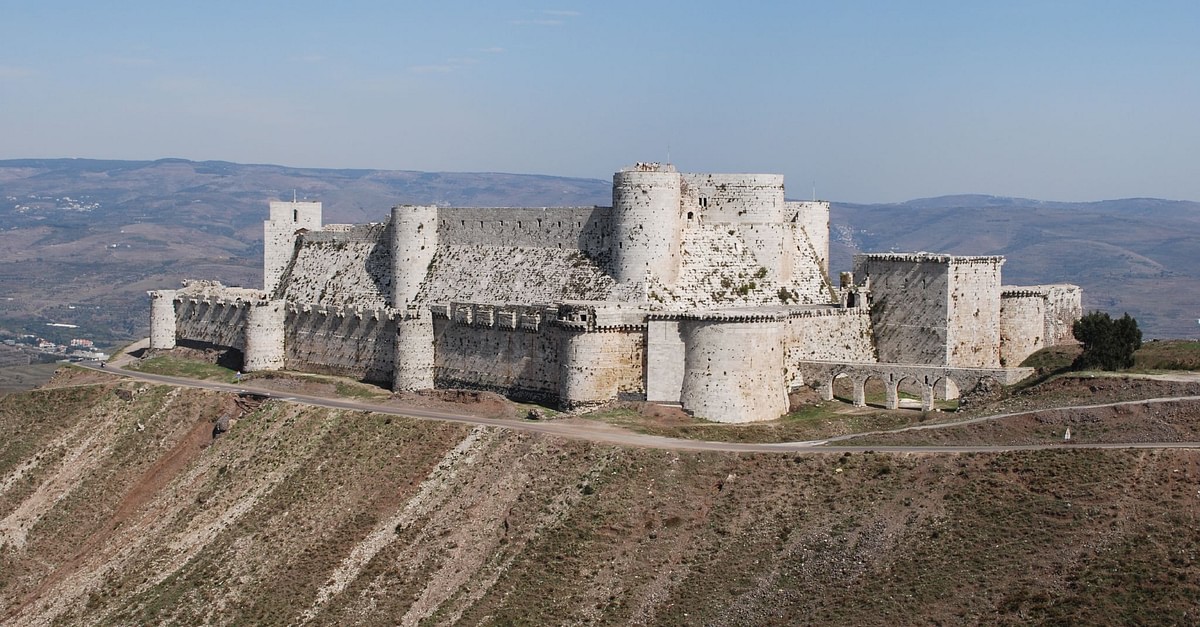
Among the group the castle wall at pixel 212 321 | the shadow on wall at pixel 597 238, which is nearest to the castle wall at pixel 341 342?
the castle wall at pixel 212 321

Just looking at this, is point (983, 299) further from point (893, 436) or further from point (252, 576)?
point (252, 576)

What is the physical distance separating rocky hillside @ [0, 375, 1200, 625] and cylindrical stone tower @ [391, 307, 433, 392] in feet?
21.1

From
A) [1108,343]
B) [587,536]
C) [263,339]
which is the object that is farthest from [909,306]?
[263,339]

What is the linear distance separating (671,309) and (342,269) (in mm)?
30706

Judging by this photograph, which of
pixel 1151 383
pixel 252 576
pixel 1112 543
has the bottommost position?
pixel 252 576

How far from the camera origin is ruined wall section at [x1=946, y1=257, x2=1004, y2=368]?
77.4 m

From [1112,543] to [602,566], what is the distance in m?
17.3

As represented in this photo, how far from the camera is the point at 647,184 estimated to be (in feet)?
251

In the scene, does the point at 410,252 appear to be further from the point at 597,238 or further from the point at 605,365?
the point at 605,365

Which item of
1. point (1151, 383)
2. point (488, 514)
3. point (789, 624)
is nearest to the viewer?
point (789, 624)

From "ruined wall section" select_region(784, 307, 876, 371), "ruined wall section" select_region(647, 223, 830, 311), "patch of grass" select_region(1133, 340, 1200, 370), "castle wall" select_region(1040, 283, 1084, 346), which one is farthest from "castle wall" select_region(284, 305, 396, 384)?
"patch of grass" select_region(1133, 340, 1200, 370)

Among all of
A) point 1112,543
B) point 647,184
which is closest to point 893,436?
point 1112,543

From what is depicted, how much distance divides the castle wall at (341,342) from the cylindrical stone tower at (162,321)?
44.2 feet

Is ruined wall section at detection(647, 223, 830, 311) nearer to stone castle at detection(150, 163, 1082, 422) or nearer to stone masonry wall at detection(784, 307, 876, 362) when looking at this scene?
stone castle at detection(150, 163, 1082, 422)
